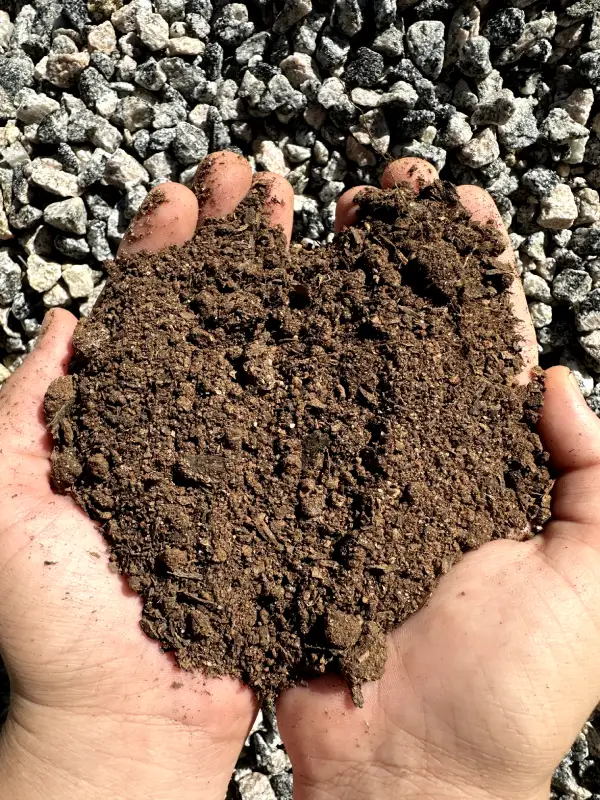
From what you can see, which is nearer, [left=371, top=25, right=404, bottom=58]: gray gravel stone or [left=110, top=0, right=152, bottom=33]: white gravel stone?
[left=371, top=25, right=404, bottom=58]: gray gravel stone

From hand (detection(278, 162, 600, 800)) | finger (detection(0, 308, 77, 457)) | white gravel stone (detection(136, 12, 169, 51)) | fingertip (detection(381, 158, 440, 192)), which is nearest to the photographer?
hand (detection(278, 162, 600, 800))

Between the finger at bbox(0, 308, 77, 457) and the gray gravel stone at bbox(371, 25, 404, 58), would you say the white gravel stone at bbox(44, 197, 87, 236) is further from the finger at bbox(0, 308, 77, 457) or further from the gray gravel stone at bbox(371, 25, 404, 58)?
the gray gravel stone at bbox(371, 25, 404, 58)

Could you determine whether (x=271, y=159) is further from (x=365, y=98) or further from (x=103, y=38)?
(x=103, y=38)

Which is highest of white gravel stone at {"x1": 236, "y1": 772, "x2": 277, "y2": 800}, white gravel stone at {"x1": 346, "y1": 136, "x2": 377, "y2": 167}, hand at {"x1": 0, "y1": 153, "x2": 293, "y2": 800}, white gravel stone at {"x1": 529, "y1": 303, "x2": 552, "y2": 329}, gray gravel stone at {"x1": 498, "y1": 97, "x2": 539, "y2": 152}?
gray gravel stone at {"x1": 498, "y1": 97, "x2": 539, "y2": 152}

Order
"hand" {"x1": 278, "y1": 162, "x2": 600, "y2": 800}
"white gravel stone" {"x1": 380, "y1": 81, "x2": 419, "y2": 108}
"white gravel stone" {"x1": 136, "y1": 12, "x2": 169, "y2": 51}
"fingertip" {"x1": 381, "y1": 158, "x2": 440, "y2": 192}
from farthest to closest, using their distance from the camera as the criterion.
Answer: "white gravel stone" {"x1": 136, "y1": 12, "x2": 169, "y2": 51} → "white gravel stone" {"x1": 380, "y1": 81, "x2": 419, "y2": 108} → "fingertip" {"x1": 381, "y1": 158, "x2": 440, "y2": 192} → "hand" {"x1": 278, "y1": 162, "x2": 600, "y2": 800}

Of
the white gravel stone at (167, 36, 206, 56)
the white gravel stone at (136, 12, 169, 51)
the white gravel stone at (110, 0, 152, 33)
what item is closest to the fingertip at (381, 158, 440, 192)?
the white gravel stone at (167, 36, 206, 56)

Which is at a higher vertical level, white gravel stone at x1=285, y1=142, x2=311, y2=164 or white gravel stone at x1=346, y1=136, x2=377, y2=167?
white gravel stone at x1=346, y1=136, x2=377, y2=167

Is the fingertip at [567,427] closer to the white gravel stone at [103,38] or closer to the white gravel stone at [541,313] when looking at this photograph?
the white gravel stone at [541,313]
